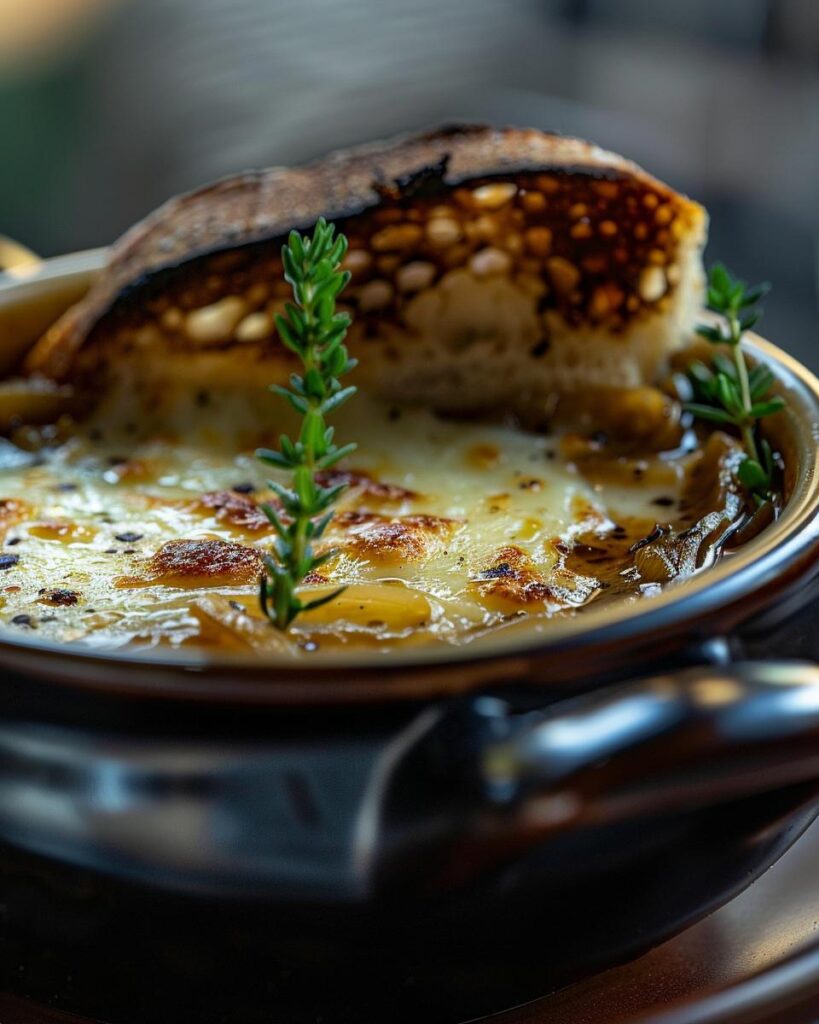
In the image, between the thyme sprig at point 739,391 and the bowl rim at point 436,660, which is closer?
the bowl rim at point 436,660

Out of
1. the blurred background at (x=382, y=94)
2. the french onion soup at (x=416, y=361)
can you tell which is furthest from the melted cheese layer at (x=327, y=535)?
the blurred background at (x=382, y=94)

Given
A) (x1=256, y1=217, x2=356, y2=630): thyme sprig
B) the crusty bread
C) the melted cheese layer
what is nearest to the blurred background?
the crusty bread

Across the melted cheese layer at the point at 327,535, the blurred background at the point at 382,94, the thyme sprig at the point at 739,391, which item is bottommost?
the blurred background at the point at 382,94

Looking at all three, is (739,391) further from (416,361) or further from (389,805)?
(389,805)

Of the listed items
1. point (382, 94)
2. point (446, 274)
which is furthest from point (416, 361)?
point (382, 94)

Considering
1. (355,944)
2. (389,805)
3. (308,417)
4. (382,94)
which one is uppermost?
(308,417)

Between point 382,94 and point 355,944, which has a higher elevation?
point 355,944

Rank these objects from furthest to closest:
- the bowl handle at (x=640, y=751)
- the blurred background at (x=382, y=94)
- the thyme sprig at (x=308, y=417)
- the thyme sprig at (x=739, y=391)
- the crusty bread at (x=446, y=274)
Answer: the blurred background at (x=382, y=94) → the crusty bread at (x=446, y=274) → the thyme sprig at (x=739, y=391) → the thyme sprig at (x=308, y=417) → the bowl handle at (x=640, y=751)

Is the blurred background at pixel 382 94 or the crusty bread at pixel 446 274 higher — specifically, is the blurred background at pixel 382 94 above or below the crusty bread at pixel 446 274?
below

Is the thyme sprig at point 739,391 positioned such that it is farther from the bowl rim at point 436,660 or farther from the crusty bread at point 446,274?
the bowl rim at point 436,660
